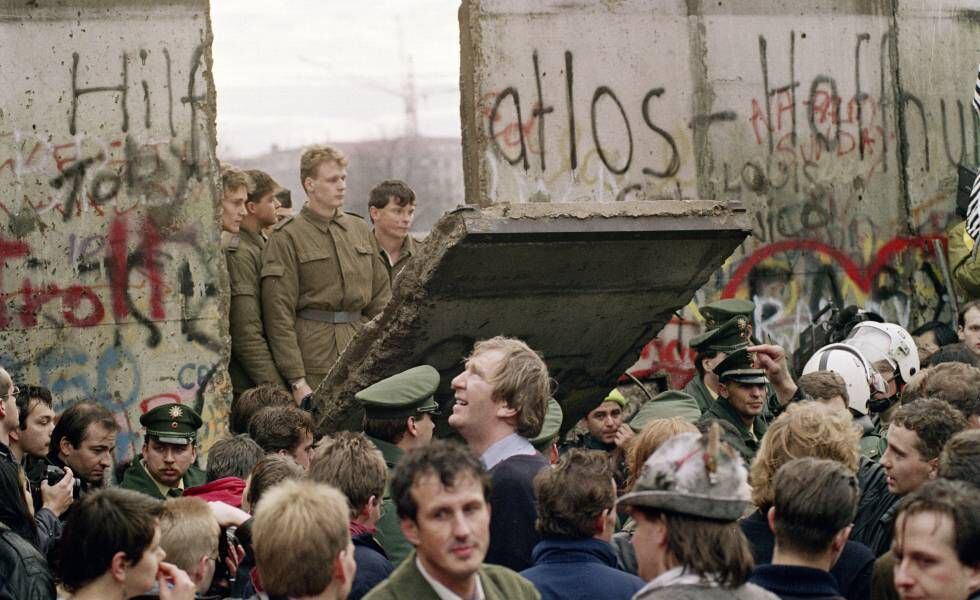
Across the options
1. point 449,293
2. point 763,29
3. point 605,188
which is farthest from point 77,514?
point 763,29

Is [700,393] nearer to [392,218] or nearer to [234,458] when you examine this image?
[392,218]

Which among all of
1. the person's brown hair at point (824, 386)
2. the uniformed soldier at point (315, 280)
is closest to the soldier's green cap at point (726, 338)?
the person's brown hair at point (824, 386)

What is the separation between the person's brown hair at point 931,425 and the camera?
20.4ft

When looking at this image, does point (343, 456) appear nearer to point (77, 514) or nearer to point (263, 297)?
point (77, 514)

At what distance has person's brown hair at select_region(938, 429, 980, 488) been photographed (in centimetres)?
560

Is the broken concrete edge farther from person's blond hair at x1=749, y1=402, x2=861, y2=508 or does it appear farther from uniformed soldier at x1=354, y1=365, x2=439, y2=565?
person's blond hair at x1=749, y1=402, x2=861, y2=508

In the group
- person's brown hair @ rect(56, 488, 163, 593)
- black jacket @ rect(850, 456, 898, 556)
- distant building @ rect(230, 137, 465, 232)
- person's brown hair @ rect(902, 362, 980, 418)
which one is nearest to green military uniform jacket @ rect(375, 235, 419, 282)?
person's brown hair @ rect(902, 362, 980, 418)

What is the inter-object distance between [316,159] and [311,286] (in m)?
0.79

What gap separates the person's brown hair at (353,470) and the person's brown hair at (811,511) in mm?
1535

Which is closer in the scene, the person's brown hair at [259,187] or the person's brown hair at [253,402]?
the person's brown hair at [253,402]

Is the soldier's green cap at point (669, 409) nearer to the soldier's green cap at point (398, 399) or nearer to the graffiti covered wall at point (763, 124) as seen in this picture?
the soldier's green cap at point (398, 399)

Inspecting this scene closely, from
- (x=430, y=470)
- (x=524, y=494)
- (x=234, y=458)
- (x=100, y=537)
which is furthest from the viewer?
(x=234, y=458)

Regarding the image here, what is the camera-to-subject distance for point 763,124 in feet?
42.3

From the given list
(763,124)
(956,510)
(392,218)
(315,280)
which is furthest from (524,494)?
(763,124)
